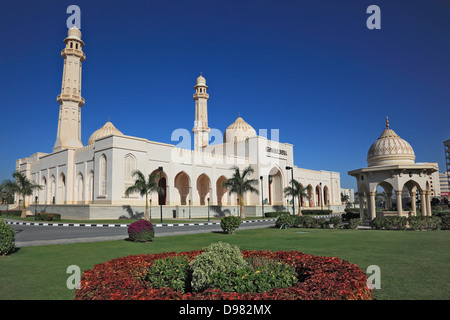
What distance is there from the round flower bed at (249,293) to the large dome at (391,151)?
16186 mm

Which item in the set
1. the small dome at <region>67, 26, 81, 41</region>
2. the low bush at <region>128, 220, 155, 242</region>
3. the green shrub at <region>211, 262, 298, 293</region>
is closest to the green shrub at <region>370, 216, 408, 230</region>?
the low bush at <region>128, 220, 155, 242</region>

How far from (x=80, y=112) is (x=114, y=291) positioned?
42714mm

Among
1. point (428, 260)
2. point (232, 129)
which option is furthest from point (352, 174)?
point (232, 129)

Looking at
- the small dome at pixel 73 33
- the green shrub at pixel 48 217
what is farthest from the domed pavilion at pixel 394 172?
the small dome at pixel 73 33

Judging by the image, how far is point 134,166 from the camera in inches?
1325

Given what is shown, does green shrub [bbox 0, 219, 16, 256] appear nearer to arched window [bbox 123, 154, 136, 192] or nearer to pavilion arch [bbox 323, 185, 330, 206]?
arched window [bbox 123, 154, 136, 192]

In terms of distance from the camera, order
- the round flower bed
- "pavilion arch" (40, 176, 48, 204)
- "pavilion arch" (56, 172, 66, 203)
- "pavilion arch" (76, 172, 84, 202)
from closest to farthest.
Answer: the round flower bed
"pavilion arch" (76, 172, 84, 202)
"pavilion arch" (56, 172, 66, 203)
"pavilion arch" (40, 176, 48, 204)

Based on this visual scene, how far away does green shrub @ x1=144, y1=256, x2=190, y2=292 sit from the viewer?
17.3 feet

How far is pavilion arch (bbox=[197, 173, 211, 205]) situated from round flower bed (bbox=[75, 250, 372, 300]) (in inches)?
1549

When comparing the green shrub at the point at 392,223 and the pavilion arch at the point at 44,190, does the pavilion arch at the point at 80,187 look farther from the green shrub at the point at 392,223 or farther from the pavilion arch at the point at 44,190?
the green shrub at the point at 392,223

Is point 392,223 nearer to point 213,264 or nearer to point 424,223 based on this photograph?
point 424,223

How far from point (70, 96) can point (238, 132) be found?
25.4 meters

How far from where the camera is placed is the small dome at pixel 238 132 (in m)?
50.7

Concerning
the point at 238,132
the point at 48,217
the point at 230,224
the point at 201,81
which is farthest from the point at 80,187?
the point at 230,224
